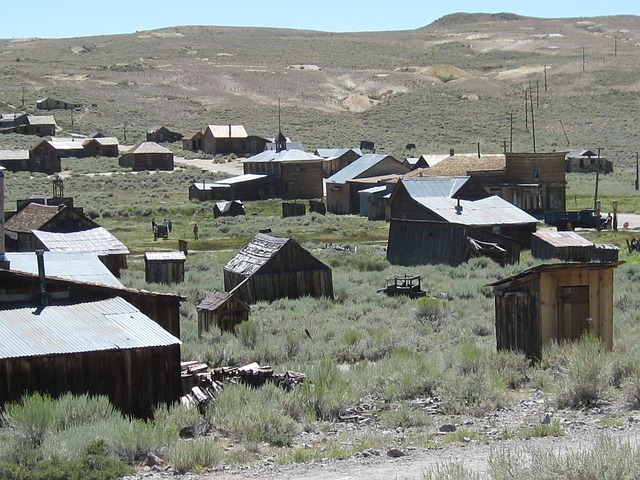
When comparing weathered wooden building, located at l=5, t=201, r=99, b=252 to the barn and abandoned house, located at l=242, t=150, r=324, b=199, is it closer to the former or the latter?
the barn

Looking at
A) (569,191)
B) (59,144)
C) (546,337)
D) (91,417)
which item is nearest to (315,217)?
(569,191)

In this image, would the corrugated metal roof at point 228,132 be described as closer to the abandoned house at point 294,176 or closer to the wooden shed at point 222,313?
the abandoned house at point 294,176

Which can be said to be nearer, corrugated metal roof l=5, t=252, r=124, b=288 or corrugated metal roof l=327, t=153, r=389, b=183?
corrugated metal roof l=5, t=252, r=124, b=288

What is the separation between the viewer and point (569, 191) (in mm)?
72000

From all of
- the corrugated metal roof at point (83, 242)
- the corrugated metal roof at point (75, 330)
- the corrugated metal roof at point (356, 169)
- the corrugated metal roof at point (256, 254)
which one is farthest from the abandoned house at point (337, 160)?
the corrugated metal roof at point (75, 330)

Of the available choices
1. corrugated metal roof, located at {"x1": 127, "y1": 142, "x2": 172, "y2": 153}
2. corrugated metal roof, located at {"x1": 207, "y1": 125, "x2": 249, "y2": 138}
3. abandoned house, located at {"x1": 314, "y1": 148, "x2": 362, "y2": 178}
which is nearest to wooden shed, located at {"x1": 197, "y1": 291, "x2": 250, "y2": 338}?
abandoned house, located at {"x1": 314, "y1": 148, "x2": 362, "y2": 178}

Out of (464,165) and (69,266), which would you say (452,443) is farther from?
(464,165)

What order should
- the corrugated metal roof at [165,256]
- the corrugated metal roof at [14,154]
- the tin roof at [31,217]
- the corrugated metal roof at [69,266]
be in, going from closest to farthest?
the corrugated metal roof at [69,266] < the corrugated metal roof at [165,256] < the tin roof at [31,217] < the corrugated metal roof at [14,154]

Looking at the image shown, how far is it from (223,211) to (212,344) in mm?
42374

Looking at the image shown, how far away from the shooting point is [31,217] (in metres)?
38.8

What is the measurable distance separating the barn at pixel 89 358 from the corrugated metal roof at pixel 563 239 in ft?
83.2

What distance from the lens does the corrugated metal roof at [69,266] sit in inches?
900

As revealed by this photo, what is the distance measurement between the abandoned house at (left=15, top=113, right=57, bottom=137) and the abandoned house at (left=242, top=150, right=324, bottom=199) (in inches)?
1311

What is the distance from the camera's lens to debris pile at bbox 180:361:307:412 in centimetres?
1647
